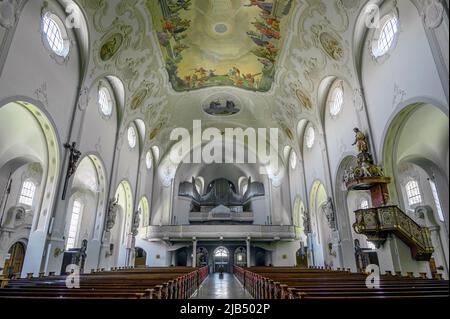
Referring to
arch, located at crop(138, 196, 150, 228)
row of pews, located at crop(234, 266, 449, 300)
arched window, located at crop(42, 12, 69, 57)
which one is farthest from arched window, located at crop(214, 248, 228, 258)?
arched window, located at crop(42, 12, 69, 57)

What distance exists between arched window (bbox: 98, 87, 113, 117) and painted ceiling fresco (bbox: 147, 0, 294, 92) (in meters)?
3.51

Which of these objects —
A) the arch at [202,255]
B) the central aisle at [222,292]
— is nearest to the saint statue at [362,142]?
the central aisle at [222,292]

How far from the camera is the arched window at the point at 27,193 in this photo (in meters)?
16.2

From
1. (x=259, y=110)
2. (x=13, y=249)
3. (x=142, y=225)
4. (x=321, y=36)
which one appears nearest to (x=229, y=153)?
(x=259, y=110)

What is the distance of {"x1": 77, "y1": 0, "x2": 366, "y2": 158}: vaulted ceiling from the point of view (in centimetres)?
1047

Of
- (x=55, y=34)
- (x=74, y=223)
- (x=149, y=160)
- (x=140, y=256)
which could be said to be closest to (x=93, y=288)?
(x=55, y=34)

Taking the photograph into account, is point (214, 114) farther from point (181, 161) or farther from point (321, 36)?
point (321, 36)

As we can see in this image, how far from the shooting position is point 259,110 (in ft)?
61.2

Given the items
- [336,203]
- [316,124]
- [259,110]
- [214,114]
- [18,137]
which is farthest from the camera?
[214,114]

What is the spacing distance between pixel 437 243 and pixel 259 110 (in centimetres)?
1232

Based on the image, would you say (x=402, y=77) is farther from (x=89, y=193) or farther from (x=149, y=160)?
(x=89, y=193)

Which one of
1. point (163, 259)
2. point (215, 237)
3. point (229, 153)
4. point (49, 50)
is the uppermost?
point (229, 153)

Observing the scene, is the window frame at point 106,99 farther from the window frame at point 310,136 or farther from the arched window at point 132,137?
the window frame at point 310,136

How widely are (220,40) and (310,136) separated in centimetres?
769
